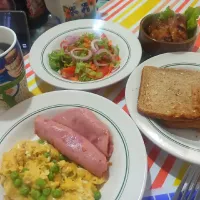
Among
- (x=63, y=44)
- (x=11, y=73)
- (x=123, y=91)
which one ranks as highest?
(x=11, y=73)

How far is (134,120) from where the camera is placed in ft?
3.87

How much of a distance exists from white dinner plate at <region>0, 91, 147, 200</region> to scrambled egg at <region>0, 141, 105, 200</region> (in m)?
0.07

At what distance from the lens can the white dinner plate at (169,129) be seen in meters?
1.07

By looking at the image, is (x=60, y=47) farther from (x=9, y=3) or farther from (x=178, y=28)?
(x=178, y=28)

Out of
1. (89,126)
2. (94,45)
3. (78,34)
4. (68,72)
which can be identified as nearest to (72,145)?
(89,126)

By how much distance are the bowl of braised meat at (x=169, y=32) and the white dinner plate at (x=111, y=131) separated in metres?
0.45

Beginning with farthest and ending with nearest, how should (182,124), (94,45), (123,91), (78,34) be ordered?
1. (78,34)
2. (94,45)
3. (123,91)
4. (182,124)

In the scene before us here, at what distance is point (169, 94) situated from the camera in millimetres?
1275

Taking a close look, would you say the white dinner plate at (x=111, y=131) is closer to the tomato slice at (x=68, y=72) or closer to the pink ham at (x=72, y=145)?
the pink ham at (x=72, y=145)

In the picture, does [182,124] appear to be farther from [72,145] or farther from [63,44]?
[63,44]

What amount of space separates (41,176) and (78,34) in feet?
3.05

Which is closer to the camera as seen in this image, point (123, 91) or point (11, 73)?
point (11, 73)

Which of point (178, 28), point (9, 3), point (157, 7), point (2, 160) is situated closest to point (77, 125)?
point (2, 160)

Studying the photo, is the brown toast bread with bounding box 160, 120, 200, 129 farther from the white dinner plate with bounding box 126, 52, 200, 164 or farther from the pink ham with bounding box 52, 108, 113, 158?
the pink ham with bounding box 52, 108, 113, 158
